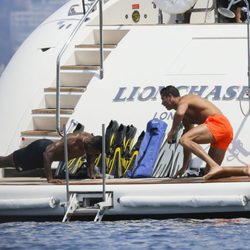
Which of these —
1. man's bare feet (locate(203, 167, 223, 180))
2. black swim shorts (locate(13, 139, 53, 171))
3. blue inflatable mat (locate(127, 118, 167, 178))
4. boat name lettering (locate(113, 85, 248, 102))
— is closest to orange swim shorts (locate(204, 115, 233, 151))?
man's bare feet (locate(203, 167, 223, 180))

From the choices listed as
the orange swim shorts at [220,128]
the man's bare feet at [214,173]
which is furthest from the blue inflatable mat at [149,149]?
the man's bare feet at [214,173]

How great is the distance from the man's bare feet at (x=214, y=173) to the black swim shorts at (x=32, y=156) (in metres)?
2.40

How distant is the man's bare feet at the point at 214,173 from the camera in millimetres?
19609

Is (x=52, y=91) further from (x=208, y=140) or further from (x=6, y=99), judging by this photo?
(x=208, y=140)

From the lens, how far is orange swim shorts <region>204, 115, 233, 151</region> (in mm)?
20078

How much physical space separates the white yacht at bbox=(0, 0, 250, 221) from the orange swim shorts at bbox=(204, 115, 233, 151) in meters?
0.57

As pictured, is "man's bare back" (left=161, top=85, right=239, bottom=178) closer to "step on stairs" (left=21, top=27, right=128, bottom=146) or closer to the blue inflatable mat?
the blue inflatable mat

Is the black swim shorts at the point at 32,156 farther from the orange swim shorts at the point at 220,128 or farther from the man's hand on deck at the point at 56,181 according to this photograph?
the orange swim shorts at the point at 220,128

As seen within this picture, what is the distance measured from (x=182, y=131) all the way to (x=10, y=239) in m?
3.68

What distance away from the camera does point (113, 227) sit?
19.0 metres

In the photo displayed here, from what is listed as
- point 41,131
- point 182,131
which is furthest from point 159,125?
point 41,131

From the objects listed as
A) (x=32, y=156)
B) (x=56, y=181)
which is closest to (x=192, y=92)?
(x=32, y=156)

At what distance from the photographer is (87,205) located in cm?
1955

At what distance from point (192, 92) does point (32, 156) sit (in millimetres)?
2243
